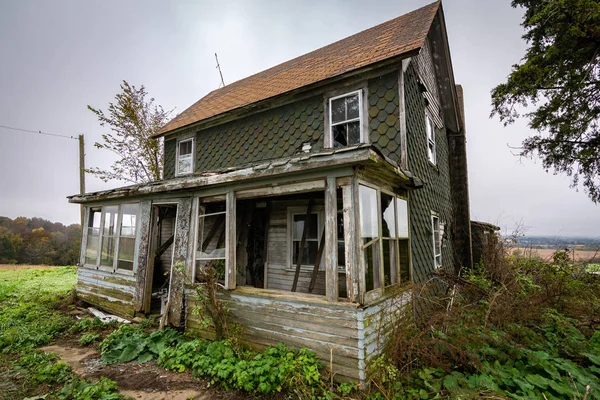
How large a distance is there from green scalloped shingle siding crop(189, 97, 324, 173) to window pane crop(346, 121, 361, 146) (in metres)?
0.70

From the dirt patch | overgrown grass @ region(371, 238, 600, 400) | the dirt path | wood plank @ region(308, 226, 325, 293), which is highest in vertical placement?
wood plank @ region(308, 226, 325, 293)

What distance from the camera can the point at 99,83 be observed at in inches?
1067

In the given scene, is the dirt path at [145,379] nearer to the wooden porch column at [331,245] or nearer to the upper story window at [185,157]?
the wooden porch column at [331,245]

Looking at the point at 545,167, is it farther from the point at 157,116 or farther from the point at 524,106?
the point at 157,116

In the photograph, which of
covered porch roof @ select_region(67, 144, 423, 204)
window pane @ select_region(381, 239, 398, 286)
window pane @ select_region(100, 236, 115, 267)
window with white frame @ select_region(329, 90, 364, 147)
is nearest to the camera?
covered porch roof @ select_region(67, 144, 423, 204)

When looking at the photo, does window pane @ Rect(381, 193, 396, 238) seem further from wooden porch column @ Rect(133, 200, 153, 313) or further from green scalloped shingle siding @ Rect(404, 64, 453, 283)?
wooden porch column @ Rect(133, 200, 153, 313)

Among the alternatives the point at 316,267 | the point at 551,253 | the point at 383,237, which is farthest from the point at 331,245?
the point at 551,253

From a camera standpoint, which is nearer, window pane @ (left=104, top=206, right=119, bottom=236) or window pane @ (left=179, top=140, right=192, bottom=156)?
window pane @ (left=104, top=206, right=119, bottom=236)

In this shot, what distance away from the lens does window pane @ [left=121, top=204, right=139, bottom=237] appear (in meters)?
7.09

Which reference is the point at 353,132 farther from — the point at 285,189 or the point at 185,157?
the point at 185,157

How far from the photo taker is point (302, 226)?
23.5 ft

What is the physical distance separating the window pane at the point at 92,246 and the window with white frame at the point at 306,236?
19.6ft

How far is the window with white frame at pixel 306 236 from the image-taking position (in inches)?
270

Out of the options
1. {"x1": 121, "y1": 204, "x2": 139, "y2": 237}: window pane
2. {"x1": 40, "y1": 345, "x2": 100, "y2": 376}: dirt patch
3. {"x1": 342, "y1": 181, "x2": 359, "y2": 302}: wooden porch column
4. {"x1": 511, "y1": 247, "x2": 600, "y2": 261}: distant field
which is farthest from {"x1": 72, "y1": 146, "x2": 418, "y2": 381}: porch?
{"x1": 511, "y1": 247, "x2": 600, "y2": 261}: distant field
